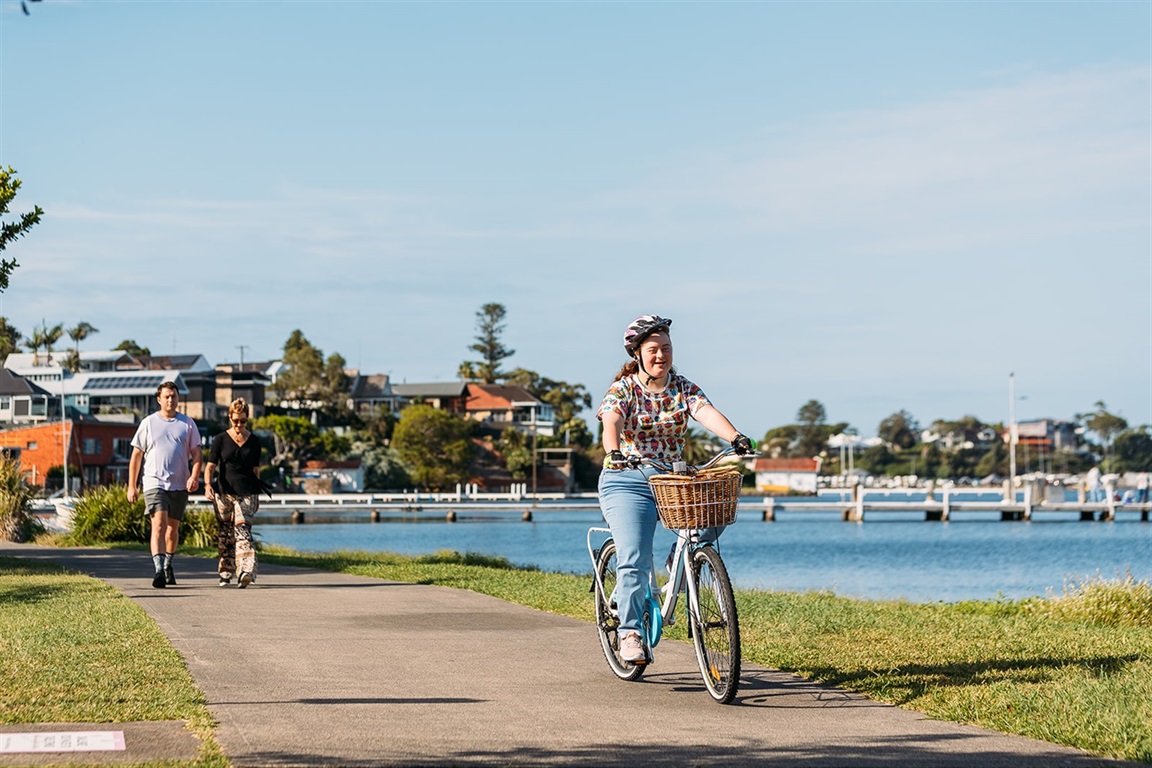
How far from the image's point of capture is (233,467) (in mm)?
13859

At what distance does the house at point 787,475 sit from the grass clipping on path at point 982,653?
138 metres

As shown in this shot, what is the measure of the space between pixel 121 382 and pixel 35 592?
334ft

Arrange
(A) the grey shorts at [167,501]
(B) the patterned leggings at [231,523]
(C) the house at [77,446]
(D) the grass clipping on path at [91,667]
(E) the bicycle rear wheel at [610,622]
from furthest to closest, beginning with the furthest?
(C) the house at [77,446], (B) the patterned leggings at [231,523], (A) the grey shorts at [167,501], (E) the bicycle rear wheel at [610,622], (D) the grass clipping on path at [91,667]

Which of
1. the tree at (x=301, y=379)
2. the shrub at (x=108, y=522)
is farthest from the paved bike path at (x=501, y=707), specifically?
the tree at (x=301, y=379)

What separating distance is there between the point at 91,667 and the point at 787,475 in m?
149

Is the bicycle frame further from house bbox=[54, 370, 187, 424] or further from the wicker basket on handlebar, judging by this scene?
house bbox=[54, 370, 187, 424]

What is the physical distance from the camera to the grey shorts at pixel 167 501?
13.7 meters

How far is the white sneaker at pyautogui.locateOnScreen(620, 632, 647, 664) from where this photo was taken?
7617 millimetres

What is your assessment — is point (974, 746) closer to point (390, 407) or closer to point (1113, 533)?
point (1113, 533)

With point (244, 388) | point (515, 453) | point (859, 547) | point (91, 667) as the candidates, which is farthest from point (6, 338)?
point (91, 667)

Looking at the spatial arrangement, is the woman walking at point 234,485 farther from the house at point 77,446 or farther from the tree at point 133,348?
the tree at point 133,348

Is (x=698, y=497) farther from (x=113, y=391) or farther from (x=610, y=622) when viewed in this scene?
(x=113, y=391)

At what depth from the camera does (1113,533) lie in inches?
3135

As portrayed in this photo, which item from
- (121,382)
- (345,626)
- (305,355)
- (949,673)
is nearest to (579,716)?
(949,673)
